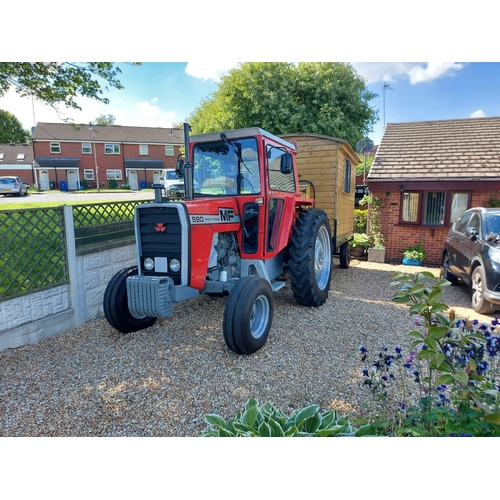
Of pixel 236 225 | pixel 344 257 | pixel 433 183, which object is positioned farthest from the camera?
pixel 433 183

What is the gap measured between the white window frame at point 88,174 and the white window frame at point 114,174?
1437 millimetres

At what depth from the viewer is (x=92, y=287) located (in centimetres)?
454

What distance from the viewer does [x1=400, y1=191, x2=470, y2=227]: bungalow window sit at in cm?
846

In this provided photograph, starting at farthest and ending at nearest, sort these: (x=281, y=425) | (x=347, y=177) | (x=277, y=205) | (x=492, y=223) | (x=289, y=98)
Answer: (x=289, y=98) → (x=347, y=177) → (x=492, y=223) → (x=277, y=205) → (x=281, y=425)

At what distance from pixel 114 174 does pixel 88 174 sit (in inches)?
84.8

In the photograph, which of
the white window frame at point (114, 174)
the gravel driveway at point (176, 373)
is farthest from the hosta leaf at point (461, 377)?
the white window frame at point (114, 174)

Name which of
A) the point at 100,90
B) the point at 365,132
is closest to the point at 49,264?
the point at 100,90

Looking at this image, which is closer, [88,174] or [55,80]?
[55,80]

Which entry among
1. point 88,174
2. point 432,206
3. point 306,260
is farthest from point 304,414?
point 88,174

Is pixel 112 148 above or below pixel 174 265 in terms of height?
above

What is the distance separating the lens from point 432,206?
8719mm

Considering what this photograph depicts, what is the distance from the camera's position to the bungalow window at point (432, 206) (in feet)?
27.8

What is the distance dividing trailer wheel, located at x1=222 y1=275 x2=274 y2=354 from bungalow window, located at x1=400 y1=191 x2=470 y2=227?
6.73 m

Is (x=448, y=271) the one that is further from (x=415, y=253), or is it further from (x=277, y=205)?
(x=277, y=205)
